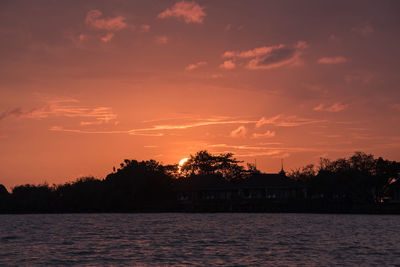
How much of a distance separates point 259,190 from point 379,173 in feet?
96.3

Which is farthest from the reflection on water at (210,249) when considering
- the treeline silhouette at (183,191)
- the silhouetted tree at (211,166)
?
the silhouetted tree at (211,166)

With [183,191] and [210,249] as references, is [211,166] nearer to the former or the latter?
[183,191]

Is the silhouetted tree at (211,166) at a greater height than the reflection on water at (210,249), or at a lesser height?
greater

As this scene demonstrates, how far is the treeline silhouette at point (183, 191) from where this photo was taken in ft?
379

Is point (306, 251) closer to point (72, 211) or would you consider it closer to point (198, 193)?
point (198, 193)

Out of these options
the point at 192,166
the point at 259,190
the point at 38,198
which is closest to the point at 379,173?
the point at 259,190

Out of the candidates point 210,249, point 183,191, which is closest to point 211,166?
point 183,191

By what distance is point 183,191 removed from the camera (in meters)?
137

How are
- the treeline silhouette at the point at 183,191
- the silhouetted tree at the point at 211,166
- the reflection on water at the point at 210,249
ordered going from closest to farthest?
the reflection on water at the point at 210,249 < the treeline silhouette at the point at 183,191 < the silhouetted tree at the point at 211,166

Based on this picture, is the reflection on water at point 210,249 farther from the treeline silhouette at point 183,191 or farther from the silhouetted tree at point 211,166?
the silhouetted tree at point 211,166

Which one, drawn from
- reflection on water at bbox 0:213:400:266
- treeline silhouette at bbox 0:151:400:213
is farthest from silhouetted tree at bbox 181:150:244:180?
reflection on water at bbox 0:213:400:266

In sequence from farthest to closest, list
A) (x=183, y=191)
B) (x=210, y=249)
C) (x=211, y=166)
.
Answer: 1. (x=211, y=166)
2. (x=183, y=191)
3. (x=210, y=249)

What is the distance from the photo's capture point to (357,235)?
57031 millimetres

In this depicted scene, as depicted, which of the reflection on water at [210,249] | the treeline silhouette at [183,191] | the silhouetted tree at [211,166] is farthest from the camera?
the silhouetted tree at [211,166]
